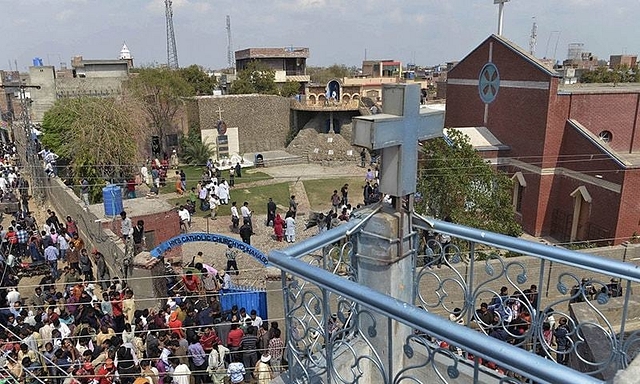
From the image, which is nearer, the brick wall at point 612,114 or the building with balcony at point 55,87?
the brick wall at point 612,114

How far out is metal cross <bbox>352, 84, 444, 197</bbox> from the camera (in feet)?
10.0

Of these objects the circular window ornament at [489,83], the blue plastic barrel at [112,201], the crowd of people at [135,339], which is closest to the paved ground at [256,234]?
the crowd of people at [135,339]

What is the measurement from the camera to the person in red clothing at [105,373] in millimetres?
8081

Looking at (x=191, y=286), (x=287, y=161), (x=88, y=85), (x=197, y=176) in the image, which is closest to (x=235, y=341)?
(x=191, y=286)

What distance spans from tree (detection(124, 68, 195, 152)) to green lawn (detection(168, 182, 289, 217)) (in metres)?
13.0

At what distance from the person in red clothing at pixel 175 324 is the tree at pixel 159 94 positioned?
A: 29.5m

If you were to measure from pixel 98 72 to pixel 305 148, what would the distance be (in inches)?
1086

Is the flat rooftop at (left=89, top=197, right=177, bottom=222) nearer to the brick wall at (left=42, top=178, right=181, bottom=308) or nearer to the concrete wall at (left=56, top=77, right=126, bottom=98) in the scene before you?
the brick wall at (left=42, top=178, right=181, bottom=308)

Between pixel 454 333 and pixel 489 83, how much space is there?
26440mm

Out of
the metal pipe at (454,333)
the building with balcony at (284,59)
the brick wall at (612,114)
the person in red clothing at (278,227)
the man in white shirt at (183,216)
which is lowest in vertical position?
the person in red clothing at (278,227)

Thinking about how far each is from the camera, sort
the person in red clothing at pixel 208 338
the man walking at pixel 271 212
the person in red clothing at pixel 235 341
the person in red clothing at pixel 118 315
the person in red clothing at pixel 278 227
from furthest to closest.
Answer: the man walking at pixel 271 212
the person in red clothing at pixel 278 227
the person in red clothing at pixel 118 315
the person in red clothing at pixel 208 338
the person in red clothing at pixel 235 341

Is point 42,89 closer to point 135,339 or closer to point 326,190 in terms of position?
point 326,190

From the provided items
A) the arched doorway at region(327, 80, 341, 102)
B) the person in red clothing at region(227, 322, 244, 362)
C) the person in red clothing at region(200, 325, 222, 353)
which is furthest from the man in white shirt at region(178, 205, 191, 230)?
the arched doorway at region(327, 80, 341, 102)

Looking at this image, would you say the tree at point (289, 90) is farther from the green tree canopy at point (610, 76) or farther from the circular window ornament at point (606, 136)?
the circular window ornament at point (606, 136)
